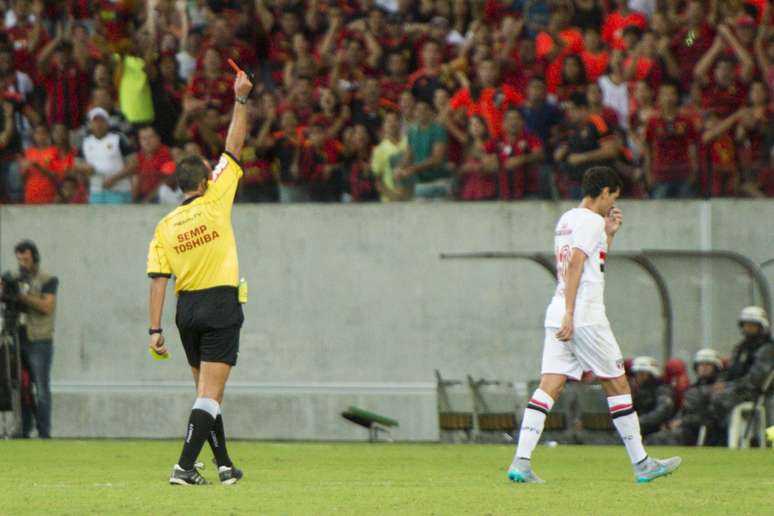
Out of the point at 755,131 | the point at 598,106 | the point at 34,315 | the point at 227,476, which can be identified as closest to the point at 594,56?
the point at 598,106

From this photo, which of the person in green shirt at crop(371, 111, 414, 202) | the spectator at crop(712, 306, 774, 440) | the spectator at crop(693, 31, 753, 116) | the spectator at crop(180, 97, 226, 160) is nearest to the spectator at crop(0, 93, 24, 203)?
the spectator at crop(180, 97, 226, 160)

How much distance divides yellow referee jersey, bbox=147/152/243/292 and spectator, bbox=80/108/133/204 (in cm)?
1030

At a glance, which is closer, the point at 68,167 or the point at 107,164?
the point at 68,167

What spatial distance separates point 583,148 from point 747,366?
3.09m

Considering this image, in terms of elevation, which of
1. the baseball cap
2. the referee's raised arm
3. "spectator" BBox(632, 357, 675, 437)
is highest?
the baseball cap

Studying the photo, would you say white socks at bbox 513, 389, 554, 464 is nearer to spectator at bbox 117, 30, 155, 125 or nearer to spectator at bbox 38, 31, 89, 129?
spectator at bbox 117, 30, 155, 125

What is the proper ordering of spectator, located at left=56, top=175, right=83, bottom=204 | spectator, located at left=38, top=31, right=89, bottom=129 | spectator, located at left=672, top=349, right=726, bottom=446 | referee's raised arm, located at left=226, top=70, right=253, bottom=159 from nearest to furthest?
referee's raised arm, located at left=226, top=70, right=253, bottom=159 < spectator, located at left=672, top=349, right=726, bottom=446 < spectator, located at left=56, top=175, right=83, bottom=204 < spectator, located at left=38, top=31, right=89, bottom=129

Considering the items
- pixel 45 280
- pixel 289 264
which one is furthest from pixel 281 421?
pixel 45 280

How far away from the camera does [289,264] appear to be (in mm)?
21750

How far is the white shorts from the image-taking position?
36.9 feet

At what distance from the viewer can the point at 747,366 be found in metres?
18.2

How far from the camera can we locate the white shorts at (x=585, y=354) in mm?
11250

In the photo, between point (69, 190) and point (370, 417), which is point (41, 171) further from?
point (370, 417)

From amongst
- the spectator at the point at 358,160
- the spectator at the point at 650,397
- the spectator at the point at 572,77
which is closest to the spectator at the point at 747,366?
the spectator at the point at 650,397
